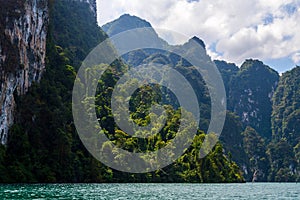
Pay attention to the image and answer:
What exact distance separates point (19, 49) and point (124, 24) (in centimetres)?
15103

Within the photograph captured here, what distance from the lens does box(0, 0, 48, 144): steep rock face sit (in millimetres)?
44250

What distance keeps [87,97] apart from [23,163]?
2218cm

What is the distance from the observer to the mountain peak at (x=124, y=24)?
192m

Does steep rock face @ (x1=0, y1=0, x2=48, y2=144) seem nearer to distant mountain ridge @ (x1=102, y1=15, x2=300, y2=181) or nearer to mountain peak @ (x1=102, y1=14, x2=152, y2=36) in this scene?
distant mountain ridge @ (x1=102, y1=15, x2=300, y2=181)

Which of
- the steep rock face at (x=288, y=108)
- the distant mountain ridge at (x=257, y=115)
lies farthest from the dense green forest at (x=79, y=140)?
Answer: the steep rock face at (x=288, y=108)

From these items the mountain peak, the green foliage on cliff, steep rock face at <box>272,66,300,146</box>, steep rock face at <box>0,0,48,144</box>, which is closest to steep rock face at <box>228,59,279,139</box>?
steep rock face at <box>272,66,300,146</box>

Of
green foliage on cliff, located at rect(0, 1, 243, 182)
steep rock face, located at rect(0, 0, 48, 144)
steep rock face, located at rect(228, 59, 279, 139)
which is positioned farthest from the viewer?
steep rock face, located at rect(228, 59, 279, 139)

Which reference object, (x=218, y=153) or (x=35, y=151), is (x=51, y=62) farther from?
(x=218, y=153)

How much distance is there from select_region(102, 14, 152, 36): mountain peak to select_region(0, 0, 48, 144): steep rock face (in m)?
136

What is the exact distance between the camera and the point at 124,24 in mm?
195875

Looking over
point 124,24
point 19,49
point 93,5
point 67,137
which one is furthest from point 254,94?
point 19,49

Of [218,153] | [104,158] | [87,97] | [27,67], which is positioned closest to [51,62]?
[87,97]

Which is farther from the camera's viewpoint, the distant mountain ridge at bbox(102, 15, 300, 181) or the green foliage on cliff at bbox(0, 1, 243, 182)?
the distant mountain ridge at bbox(102, 15, 300, 181)

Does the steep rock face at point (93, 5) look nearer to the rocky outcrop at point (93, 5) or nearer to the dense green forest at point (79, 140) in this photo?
the rocky outcrop at point (93, 5)
